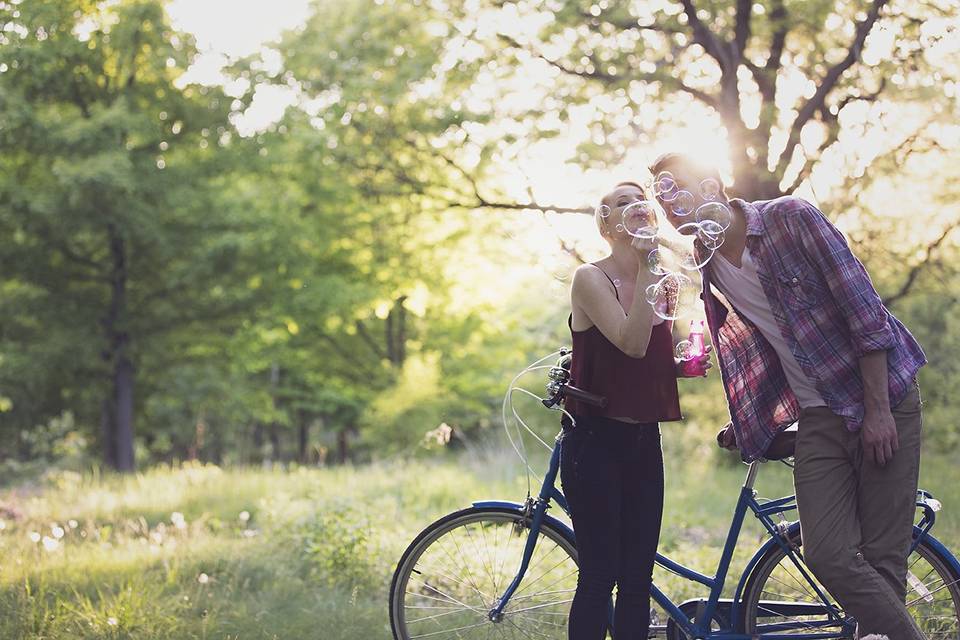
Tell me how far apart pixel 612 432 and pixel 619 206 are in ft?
2.58

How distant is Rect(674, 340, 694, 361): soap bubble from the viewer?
11.7 feet

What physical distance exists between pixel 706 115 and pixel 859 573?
6.48 m

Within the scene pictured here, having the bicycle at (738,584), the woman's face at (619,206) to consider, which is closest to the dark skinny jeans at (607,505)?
the bicycle at (738,584)

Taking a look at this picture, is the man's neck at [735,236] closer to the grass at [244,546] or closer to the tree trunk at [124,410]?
the grass at [244,546]

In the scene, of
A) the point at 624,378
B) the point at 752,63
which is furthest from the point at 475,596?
the point at 752,63

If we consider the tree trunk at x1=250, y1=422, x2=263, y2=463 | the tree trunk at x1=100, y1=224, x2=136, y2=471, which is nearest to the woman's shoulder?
the tree trunk at x1=100, y1=224, x2=136, y2=471

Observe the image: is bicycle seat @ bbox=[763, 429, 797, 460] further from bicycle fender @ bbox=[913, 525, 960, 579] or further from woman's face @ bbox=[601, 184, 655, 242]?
woman's face @ bbox=[601, 184, 655, 242]

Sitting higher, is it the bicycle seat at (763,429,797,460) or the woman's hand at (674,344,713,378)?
the woman's hand at (674,344,713,378)

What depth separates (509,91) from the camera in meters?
9.23

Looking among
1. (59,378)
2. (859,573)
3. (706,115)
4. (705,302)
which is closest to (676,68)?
(706,115)

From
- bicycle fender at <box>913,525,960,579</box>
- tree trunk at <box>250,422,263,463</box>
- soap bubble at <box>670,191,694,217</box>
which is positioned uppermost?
soap bubble at <box>670,191,694,217</box>

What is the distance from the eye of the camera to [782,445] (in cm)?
350

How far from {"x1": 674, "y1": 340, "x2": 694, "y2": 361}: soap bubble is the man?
0.96 feet

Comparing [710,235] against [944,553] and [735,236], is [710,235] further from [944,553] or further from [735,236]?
[944,553]
